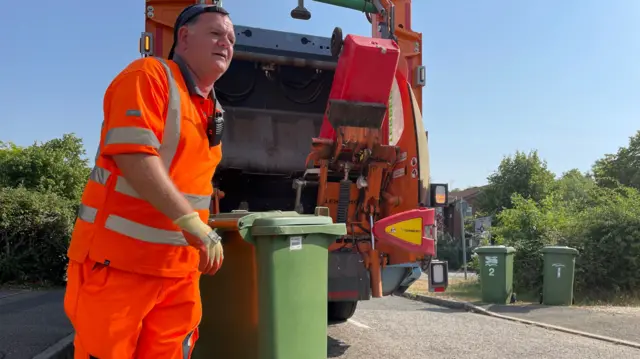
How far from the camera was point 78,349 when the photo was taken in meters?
1.74

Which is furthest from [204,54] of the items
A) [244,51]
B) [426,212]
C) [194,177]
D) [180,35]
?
[244,51]

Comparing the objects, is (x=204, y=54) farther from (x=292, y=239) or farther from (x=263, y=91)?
(x=263, y=91)

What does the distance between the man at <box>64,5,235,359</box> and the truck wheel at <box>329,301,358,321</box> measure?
4411 mm

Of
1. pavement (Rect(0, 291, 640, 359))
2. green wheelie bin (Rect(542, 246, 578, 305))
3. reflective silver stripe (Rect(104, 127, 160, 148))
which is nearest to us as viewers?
reflective silver stripe (Rect(104, 127, 160, 148))

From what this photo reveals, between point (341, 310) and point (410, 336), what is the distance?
0.93 meters

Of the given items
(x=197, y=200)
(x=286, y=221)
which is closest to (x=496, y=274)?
(x=286, y=221)

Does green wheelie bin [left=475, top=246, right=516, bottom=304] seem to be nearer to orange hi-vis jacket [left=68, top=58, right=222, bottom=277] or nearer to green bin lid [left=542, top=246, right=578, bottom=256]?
green bin lid [left=542, top=246, right=578, bottom=256]

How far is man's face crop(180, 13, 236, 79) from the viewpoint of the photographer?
195cm

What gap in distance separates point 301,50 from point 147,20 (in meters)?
1.50

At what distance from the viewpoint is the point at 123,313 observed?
1659 millimetres

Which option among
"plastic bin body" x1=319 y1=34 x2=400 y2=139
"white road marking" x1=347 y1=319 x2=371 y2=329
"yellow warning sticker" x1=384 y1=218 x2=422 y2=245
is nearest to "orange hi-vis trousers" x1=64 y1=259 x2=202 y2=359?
"yellow warning sticker" x1=384 y1=218 x2=422 y2=245

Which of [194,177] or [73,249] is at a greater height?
[194,177]

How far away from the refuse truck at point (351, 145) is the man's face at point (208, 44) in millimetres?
2348

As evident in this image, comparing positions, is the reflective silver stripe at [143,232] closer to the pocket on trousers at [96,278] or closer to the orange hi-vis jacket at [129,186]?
the orange hi-vis jacket at [129,186]
